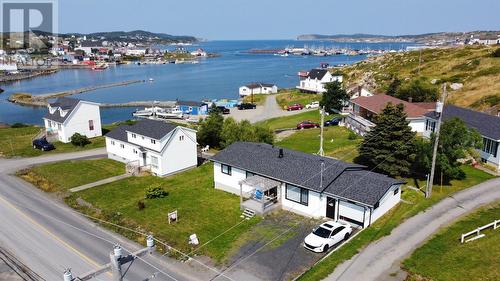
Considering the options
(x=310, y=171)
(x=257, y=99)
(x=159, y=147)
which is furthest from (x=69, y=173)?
(x=257, y=99)

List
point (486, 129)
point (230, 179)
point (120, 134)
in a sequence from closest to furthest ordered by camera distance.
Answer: point (230, 179) → point (486, 129) → point (120, 134)

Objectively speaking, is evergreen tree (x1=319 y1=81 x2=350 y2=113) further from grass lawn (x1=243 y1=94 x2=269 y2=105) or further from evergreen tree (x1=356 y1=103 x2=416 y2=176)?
evergreen tree (x1=356 y1=103 x2=416 y2=176)

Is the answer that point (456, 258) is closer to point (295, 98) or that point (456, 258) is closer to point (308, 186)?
point (308, 186)

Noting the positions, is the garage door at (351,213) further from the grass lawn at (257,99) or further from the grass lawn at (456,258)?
the grass lawn at (257,99)

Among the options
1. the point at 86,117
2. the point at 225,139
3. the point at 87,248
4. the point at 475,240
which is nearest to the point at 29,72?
the point at 86,117

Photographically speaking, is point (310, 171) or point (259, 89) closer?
point (310, 171)

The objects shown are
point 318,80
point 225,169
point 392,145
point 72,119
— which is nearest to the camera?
point 225,169

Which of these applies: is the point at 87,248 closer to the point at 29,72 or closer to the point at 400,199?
the point at 400,199
